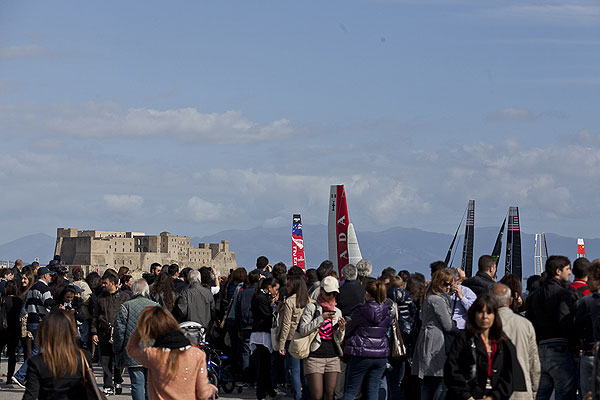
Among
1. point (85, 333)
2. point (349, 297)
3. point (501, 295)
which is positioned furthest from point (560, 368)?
point (85, 333)

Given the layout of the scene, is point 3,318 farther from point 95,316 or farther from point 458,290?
point 458,290

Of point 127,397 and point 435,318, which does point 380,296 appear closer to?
point 435,318

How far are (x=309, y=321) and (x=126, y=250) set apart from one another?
367ft

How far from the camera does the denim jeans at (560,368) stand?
10102 millimetres

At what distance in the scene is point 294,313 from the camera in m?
12.1

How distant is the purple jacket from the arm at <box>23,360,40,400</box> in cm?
451


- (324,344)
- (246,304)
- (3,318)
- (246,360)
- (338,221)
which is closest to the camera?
(324,344)

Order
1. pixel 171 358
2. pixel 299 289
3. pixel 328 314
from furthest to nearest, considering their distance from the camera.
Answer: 1. pixel 299 289
2. pixel 328 314
3. pixel 171 358

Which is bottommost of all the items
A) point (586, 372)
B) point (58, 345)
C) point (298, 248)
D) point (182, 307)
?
point (586, 372)

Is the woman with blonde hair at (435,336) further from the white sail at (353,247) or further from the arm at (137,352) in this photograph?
the white sail at (353,247)

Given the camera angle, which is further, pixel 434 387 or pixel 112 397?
pixel 112 397

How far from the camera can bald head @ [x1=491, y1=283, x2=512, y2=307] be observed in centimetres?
852

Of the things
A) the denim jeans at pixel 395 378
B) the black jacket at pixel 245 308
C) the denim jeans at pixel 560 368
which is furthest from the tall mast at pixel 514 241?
the denim jeans at pixel 560 368

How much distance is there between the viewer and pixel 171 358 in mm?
7125
